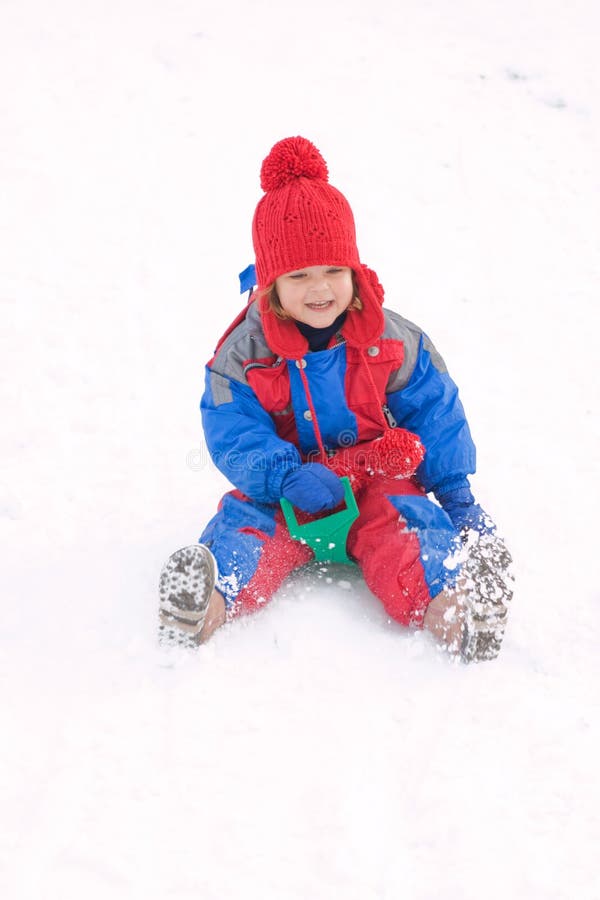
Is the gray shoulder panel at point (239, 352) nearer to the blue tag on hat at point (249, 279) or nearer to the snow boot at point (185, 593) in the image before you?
the blue tag on hat at point (249, 279)

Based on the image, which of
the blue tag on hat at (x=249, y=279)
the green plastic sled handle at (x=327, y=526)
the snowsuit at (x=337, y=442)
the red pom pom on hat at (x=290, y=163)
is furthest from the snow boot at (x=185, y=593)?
the red pom pom on hat at (x=290, y=163)

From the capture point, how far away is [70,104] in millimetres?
4840

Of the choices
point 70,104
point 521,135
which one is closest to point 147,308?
point 70,104

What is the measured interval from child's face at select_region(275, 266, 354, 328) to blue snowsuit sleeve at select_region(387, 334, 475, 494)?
0.92 ft

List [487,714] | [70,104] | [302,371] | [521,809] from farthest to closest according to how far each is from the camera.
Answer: [70,104] → [302,371] → [487,714] → [521,809]

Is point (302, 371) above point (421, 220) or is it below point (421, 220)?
below

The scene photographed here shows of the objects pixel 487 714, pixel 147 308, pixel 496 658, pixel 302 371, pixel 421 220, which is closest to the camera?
pixel 487 714

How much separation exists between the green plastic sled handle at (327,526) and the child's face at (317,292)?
0.40 m

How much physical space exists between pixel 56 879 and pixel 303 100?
4.67 m

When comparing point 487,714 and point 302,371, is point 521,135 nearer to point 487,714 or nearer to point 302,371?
point 302,371

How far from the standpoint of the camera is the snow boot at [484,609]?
6.13ft

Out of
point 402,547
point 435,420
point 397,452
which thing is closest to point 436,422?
point 435,420

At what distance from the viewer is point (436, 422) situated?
2289mm

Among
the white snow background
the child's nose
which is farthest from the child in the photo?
the white snow background
